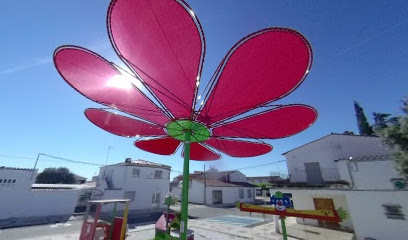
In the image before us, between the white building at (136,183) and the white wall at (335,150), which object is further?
the white building at (136,183)

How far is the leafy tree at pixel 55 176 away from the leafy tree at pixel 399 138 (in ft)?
156

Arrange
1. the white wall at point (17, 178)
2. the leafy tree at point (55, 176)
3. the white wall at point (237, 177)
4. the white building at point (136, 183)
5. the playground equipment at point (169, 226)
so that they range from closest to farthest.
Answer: the playground equipment at point (169, 226) < the white wall at point (17, 178) < the white building at point (136, 183) < the leafy tree at point (55, 176) < the white wall at point (237, 177)

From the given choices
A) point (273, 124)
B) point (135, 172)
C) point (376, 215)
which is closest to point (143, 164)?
point (135, 172)

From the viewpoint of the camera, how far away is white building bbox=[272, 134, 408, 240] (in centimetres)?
1130

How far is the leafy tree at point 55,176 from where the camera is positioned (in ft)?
122

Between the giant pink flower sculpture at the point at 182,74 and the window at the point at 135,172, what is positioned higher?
the window at the point at 135,172

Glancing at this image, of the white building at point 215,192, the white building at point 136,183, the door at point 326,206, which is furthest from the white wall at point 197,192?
the door at point 326,206

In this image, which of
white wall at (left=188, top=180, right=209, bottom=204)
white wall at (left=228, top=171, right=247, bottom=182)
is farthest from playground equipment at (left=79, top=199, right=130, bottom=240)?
white wall at (left=228, top=171, right=247, bottom=182)

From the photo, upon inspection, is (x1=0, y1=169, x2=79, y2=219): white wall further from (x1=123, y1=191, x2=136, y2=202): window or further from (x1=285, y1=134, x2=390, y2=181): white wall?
(x1=285, y1=134, x2=390, y2=181): white wall

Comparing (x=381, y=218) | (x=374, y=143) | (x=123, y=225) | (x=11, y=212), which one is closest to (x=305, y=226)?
(x=381, y=218)

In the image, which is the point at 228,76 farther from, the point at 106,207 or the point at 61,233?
the point at 106,207

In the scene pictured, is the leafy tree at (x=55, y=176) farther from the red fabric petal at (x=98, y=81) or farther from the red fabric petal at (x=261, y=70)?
the red fabric petal at (x=261, y=70)

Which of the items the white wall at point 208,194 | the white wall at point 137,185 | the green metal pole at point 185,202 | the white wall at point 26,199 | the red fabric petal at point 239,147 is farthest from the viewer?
the white wall at point 208,194

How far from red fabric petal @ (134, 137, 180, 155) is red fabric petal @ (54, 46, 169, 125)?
7.96ft
